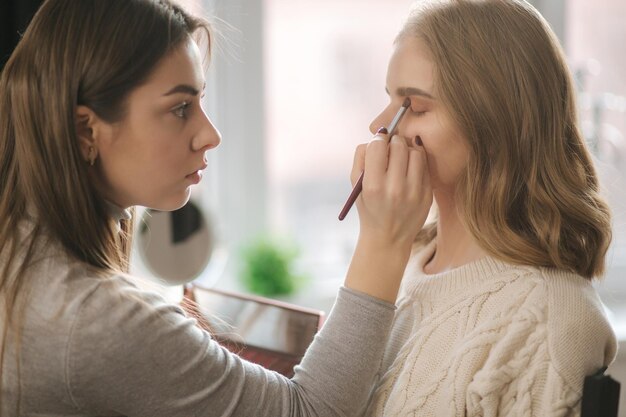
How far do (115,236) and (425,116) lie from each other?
0.51m

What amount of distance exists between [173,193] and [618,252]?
7.61ft

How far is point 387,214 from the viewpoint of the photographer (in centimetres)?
109

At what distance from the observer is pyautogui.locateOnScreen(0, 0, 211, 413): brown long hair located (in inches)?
38.7

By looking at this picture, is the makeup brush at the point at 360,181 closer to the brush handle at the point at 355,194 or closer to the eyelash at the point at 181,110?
the brush handle at the point at 355,194

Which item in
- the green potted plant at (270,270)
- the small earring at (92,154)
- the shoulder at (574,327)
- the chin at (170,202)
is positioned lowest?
the green potted plant at (270,270)

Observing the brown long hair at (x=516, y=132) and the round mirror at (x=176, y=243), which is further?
the round mirror at (x=176, y=243)

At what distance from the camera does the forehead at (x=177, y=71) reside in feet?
3.38

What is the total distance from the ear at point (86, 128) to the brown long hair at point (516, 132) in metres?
0.51

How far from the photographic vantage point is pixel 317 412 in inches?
40.3

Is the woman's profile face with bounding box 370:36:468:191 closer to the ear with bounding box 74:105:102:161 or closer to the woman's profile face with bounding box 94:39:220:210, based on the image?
the woman's profile face with bounding box 94:39:220:210

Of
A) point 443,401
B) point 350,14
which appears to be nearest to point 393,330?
point 443,401

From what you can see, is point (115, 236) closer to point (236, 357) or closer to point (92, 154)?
point (92, 154)

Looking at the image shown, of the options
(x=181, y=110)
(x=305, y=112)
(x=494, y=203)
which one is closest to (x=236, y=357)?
(x=181, y=110)

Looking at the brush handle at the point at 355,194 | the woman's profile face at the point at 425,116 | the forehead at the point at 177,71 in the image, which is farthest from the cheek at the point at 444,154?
the forehead at the point at 177,71
